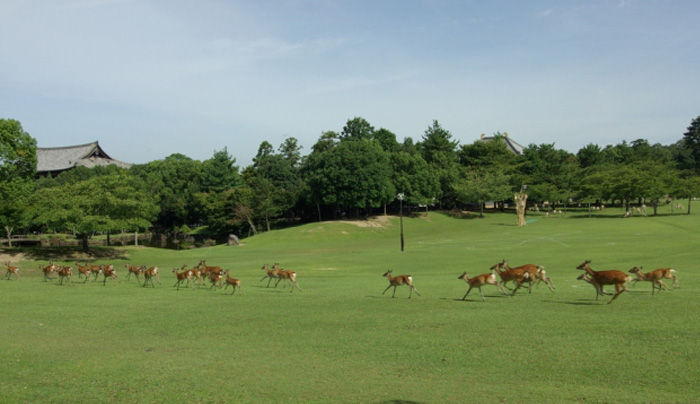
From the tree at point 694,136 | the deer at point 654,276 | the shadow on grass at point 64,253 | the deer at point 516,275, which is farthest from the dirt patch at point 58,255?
the tree at point 694,136

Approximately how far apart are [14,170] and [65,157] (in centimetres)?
7381

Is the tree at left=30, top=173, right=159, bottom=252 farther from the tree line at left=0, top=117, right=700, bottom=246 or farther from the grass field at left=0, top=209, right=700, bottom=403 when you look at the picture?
the grass field at left=0, top=209, right=700, bottom=403

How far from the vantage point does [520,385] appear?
8.75 m

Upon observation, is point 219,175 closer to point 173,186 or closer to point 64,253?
point 173,186

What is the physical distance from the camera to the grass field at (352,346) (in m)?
8.68

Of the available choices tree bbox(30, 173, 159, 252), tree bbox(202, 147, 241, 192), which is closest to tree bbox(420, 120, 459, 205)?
tree bbox(202, 147, 241, 192)

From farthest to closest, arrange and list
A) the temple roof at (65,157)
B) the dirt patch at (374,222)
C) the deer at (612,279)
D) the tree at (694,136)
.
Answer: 1. the tree at (694,136)
2. the temple roof at (65,157)
3. the dirt patch at (374,222)
4. the deer at (612,279)

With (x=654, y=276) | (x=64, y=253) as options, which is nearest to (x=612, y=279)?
(x=654, y=276)

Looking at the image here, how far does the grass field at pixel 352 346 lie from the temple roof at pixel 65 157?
98480 millimetres

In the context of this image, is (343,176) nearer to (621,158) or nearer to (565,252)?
(565,252)

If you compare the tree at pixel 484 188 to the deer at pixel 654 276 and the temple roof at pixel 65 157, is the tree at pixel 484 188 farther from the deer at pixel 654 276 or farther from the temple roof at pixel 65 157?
the deer at pixel 654 276

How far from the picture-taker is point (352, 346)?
11.7 meters

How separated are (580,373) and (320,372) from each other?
4.71m

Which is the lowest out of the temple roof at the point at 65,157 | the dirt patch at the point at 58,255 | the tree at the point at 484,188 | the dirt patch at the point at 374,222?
the dirt patch at the point at 58,255
